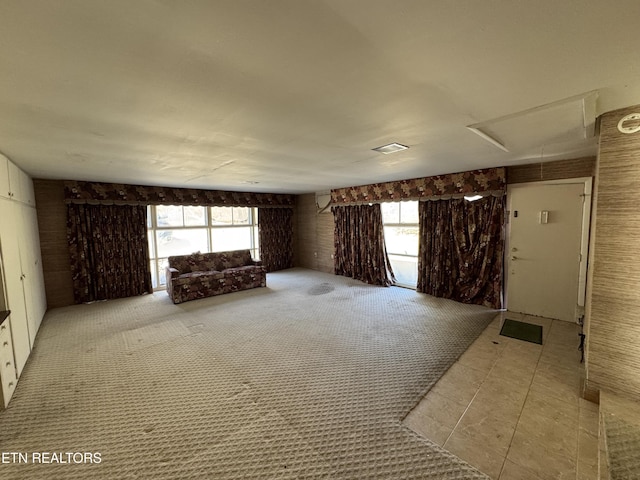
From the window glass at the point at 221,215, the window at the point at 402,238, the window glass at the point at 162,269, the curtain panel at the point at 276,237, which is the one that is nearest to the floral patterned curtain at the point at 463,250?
the window at the point at 402,238

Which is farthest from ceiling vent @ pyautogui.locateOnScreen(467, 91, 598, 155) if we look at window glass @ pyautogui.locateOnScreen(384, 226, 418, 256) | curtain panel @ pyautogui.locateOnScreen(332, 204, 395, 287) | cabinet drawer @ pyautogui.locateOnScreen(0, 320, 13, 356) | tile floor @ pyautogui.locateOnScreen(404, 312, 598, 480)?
cabinet drawer @ pyautogui.locateOnScreen(0, 320, 13, 356)

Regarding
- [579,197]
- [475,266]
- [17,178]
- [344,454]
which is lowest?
[344,454]

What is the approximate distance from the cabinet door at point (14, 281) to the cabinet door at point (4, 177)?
0.08 meters

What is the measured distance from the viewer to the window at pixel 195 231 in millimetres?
5734

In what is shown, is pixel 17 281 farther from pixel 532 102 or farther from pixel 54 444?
pixel 532 102

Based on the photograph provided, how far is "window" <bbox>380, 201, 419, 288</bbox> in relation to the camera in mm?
5504

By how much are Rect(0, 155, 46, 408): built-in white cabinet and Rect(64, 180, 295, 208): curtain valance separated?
2.61 ft

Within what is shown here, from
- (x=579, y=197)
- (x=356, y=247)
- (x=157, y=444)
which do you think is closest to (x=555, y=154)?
(x=579, y=197)

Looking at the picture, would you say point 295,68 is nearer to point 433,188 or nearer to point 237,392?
point 237,392

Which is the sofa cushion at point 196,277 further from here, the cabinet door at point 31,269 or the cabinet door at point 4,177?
the cabinet door at point 4,177

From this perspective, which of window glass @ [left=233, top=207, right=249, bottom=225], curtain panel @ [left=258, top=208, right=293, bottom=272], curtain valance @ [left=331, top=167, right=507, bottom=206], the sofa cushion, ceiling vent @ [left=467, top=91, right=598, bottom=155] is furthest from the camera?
curtain panel @ [left=258, top=208, right=293, bottom=272]

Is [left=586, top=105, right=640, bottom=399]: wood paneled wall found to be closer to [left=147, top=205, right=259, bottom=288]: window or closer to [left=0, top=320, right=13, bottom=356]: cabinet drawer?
[left=0, top=320, right=13, bottom=356]: cabinet drawer

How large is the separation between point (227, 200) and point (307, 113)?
197 inches

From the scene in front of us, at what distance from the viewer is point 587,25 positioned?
1.00 metres
